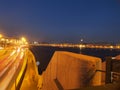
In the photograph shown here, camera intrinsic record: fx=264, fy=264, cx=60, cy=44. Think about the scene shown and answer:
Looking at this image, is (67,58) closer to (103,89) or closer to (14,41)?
(103,89)

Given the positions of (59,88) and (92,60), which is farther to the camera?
(59,88)

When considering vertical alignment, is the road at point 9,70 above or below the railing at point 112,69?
below

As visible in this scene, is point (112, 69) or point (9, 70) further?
point (9, 70)

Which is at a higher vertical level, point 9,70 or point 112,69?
point 112,69

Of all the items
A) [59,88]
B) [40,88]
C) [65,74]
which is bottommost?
[40,88]

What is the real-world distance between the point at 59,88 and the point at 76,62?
3.46 m

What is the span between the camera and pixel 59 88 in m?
15.2

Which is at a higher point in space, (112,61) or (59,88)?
(112,61)

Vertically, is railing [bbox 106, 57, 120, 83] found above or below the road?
above

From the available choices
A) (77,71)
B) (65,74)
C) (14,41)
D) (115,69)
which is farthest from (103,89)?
(14,41)

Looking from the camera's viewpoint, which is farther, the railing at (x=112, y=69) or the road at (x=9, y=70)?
the road at (x=9, y=70)

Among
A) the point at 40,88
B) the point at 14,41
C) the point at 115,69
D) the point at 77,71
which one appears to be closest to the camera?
the point at 115,69

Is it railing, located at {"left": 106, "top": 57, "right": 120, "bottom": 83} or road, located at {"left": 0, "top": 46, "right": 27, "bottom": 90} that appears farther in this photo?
road, located at {"left": 0, "top": 46, "right": 27, "bottom": 90}

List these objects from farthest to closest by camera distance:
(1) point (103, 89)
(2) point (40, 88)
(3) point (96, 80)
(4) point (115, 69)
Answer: (2) point (40, 88) < (3) point (96, 80) < (4) point (115, 69) < (1) point (103, 89)
